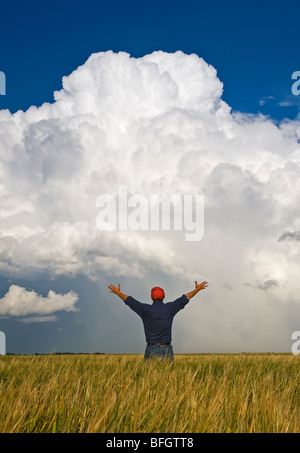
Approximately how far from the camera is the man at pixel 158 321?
8078mm

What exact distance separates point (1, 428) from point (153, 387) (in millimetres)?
2196

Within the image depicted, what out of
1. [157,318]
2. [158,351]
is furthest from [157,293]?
[158,351]

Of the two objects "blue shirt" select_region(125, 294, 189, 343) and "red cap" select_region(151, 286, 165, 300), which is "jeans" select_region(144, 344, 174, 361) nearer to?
"blue shirt" select_region(125, 294, 189, 343)

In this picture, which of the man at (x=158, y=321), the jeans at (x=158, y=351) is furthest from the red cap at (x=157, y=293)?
the jeans at (x=158, y=351)

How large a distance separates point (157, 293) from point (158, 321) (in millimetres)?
522

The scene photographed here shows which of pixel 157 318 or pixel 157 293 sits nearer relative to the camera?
pixel 157 318

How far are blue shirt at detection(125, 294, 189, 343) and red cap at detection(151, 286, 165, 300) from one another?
0.08m

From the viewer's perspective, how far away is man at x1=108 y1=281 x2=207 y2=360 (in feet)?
26.5

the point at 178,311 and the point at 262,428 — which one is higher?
the point at 178,311

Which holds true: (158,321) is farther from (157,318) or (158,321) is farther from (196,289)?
(196,289)

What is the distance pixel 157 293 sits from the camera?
8227 mm
